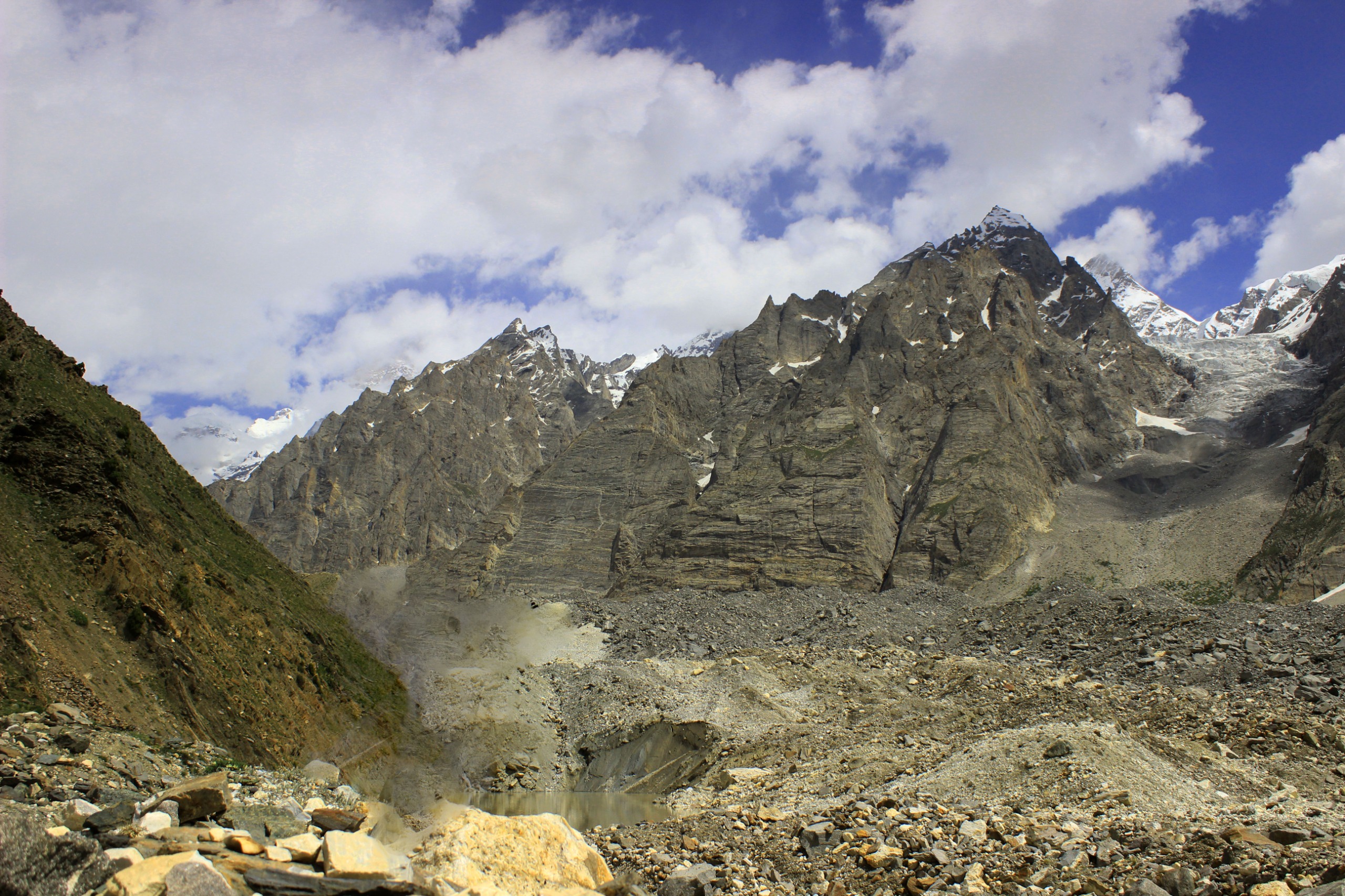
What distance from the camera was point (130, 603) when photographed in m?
20.1

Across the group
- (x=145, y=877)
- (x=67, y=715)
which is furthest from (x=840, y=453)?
(x=145, y=877)

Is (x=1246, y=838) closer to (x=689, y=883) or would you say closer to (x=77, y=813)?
(x=689, y=883)

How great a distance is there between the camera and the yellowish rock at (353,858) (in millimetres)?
8633

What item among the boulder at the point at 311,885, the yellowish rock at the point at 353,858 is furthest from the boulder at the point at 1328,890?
the yellowish rock at the point at 353,858

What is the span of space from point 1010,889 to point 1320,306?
222 m

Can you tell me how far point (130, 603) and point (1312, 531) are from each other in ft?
299

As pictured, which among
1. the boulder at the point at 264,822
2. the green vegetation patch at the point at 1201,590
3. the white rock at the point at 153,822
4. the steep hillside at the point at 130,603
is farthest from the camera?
the green vegetation patch at the point at 1201,590

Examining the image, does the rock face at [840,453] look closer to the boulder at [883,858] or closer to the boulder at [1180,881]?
the boulder at [883,858]

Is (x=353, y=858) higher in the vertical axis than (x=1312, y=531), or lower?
lower

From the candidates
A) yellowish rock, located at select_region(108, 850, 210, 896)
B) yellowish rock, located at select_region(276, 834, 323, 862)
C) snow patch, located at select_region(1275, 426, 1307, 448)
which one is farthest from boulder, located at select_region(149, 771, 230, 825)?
snow patch, located at select_region(1275, 426, 1307, 448)

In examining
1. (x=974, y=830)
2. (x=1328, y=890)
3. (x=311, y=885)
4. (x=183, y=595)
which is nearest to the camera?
(x=311, y=885)

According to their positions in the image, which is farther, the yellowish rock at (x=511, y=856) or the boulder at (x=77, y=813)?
the yellowish rock at (x=511, y=856)

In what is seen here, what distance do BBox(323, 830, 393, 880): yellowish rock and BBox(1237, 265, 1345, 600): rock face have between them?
75.9m

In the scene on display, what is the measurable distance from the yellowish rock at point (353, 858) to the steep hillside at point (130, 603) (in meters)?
9.74
